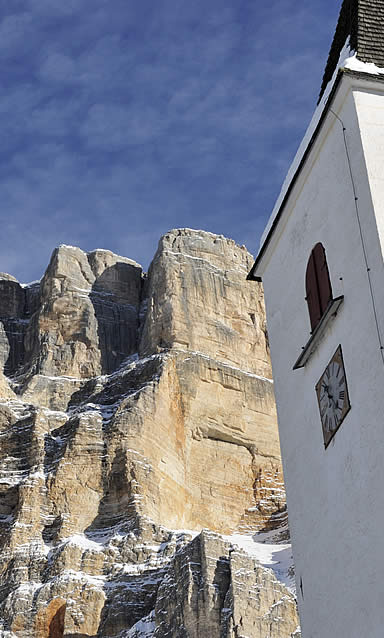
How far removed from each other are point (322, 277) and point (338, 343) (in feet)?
4.56

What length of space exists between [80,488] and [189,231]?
2487 centimetres

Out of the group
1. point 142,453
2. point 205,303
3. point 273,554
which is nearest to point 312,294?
point 273,554

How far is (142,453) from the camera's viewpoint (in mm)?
53594

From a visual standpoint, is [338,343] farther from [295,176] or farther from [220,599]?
[220,599]

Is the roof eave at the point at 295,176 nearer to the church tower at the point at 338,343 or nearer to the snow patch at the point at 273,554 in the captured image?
the church tower at the point at 338,343

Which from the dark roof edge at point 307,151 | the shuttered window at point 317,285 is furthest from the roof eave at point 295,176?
the shuttered window at point 317,285

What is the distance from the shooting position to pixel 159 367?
195 feet

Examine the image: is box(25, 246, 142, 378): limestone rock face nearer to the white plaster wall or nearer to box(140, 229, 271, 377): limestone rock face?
box(140, 229, 271, 377): limestone rock face

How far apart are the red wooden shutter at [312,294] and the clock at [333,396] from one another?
1048 millimetres

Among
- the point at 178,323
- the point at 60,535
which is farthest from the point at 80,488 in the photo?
the point at 178,323

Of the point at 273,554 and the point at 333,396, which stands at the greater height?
the point at 273,554

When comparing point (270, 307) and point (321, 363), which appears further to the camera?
point (270, 307)

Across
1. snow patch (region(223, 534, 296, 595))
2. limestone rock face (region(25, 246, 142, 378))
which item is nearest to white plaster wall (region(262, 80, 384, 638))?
snow patch (region(223, 534, 296, 595))

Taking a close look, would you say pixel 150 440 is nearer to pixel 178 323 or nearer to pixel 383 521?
pixel 178 323
